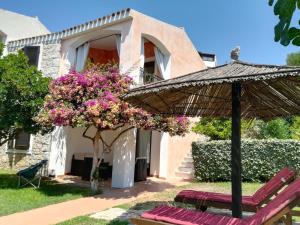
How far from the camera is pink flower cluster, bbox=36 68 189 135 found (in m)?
10.2

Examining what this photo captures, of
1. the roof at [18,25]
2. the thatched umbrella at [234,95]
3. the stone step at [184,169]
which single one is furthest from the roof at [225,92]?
the roof at [18,25]

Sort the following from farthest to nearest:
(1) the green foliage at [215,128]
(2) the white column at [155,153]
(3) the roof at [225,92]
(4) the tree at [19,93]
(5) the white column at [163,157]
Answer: (1) the green foliage at [215,128] → (2) the white column at [155,153] → (5) the white column at [163,157] → (4) the tree at [19,93] → (3) the roof at [225,92]

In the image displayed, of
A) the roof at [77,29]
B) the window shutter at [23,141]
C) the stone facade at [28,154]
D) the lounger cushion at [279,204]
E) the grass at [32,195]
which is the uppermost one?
the roof at [77,29]

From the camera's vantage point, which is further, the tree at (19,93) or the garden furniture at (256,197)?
the tree at (19,93)

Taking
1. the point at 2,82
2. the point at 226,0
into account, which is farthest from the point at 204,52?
the point at 226,0

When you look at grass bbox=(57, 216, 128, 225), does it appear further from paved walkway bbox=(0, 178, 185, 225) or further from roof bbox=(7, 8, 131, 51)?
roof bbox=(7, 8, 131, 51)

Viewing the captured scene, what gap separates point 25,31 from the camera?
2195 cm

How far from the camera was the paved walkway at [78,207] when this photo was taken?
774 cm

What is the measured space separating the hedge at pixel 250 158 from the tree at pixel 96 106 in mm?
2670

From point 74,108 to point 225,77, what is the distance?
6.61 metres

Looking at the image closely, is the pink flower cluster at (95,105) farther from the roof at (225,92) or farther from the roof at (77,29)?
the roof at (77,29)

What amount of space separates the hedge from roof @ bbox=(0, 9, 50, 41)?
1336cm

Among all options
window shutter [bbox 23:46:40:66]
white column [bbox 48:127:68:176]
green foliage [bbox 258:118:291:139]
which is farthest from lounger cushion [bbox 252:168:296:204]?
window shutter [bbox 23:46:40:66]

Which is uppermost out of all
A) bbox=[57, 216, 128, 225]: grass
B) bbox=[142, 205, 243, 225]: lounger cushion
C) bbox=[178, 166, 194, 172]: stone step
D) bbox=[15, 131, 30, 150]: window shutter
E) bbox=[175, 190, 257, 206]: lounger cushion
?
bbox=[15, 131, 30, 150]: window shutter
